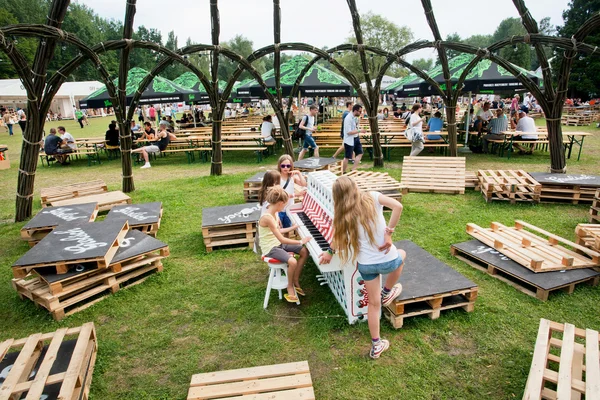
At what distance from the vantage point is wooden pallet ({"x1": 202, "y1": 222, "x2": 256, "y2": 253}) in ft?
21.6

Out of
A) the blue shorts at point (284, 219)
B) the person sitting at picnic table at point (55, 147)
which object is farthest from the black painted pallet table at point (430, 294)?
the person sitting at picnic table at point (55, 147)

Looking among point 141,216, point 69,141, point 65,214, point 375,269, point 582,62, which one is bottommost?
point 141,216

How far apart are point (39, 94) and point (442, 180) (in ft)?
30.2

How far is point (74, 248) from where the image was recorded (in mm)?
5195

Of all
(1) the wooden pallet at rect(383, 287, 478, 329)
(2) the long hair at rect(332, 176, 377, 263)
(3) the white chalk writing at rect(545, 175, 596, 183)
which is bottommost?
(1) the wooden pallet at rect(383, 287, 478, 329)

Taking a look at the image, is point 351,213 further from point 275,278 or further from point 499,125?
point 499,125

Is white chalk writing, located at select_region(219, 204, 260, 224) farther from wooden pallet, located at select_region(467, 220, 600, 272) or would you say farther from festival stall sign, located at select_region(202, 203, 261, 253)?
wooden pallet, located at select_region(467, 220, 600, 272)

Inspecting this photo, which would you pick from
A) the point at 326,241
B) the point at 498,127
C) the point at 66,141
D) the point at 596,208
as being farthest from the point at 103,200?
the point at 498,127

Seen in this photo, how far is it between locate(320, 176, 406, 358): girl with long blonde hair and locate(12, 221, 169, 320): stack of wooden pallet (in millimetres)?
3315

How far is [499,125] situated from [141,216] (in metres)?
12.7

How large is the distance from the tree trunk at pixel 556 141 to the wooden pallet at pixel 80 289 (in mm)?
9626

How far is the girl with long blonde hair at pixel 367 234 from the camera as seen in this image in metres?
3.62

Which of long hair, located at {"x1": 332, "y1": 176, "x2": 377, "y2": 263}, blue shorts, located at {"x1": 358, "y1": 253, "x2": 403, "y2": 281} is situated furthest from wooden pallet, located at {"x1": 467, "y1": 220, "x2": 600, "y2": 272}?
long hair, located at {"x1": 332, "y1": 176, "x2": 377, "y2": 263}

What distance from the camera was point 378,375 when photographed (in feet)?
12.1
